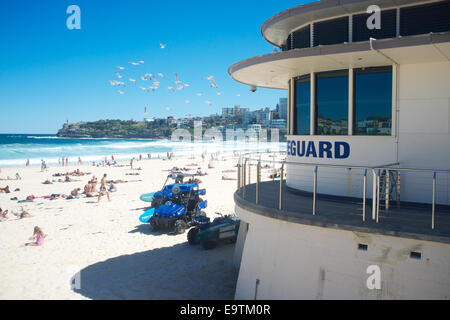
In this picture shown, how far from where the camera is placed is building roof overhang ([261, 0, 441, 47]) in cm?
688

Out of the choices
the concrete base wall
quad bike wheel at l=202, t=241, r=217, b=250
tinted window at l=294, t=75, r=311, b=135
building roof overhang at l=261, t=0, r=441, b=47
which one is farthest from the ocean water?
the concrete base wall

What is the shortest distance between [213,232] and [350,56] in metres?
6.70

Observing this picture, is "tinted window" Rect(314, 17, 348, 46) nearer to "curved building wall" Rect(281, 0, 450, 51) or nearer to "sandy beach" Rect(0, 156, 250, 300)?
"curved building wall" Rect(281, 0, 450, 51)

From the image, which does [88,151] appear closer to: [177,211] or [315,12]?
[177,211]

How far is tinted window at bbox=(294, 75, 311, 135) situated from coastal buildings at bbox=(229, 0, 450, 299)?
26 mm

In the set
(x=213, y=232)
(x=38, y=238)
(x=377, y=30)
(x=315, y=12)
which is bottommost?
(x=38, y=238)

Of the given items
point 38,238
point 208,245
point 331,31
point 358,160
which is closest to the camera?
point 358,160

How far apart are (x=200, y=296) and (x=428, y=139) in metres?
5.72

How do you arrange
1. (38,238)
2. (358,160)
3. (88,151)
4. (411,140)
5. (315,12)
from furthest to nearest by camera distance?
(88,151) < (38,238) < (315,12) < (358,160) < (411,140)

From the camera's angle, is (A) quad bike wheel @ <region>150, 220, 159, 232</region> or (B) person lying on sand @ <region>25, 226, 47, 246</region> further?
(A) quad bike wheel @ <region>150, 220, 159, 232</region>

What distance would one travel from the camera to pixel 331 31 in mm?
7668

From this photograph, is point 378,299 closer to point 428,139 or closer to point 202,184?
point 428,139

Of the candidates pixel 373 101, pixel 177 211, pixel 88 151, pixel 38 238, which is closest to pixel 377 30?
pixel 373 101
